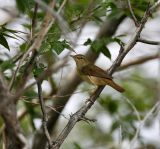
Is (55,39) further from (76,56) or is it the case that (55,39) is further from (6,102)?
(6,102)

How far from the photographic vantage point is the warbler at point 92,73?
11.0ft

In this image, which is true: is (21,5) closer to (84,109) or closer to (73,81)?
(84,109)

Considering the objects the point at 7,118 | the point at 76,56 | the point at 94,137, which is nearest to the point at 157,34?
the point at 76,56

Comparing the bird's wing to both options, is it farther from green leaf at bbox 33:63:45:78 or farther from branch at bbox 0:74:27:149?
branch at bbox 0:74:27:149

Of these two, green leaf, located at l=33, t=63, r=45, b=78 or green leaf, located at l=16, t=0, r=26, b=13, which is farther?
green leaf, located at l=16, t=0, r=26, b=13

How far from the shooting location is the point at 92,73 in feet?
11.8

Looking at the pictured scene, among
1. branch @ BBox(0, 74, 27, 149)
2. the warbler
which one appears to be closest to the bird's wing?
the warbler

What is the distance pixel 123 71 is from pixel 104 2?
211cm

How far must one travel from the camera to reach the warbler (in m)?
3.34

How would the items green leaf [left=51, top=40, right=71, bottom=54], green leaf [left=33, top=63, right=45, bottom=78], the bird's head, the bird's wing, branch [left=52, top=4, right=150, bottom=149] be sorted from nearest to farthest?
branch [left=52, top=4, right=150, bottom=149]
green leaf [left=33, top=63, right=45, bottom=78]
green leaf [left=51, top=40, right=71, bottom=54]
the bird's wing
the bird's head

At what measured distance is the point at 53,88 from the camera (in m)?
4.75

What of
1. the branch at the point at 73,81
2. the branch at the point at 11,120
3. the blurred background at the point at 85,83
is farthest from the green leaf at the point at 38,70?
the branch at the point at 73,81

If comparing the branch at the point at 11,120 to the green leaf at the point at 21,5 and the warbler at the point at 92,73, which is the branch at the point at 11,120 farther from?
the warbler at the point at 92,73

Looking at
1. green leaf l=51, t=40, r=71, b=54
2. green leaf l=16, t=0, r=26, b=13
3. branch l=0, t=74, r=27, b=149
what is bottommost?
branch l=0, t=74, r=27, b=149
